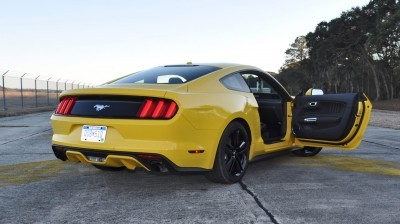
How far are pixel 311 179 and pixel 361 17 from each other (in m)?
41.1

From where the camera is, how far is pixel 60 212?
372 centimetres

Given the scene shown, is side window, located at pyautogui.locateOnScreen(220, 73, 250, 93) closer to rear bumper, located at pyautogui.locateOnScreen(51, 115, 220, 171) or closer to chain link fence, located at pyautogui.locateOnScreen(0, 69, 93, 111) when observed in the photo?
rear bumper, located at pyautogui.locateOnScreen(51, 115, 220, 171)

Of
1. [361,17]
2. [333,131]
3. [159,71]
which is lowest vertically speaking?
[333,131]

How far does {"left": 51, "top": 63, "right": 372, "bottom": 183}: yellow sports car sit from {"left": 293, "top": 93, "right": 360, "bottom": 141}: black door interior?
1cm

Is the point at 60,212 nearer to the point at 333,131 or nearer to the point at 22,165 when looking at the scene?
the point at 22,165

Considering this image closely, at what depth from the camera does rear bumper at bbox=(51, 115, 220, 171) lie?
13.1 feet

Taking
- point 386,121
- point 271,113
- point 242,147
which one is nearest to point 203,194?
point 242,147

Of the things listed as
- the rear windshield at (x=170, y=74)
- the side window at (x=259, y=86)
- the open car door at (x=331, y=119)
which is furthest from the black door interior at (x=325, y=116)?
the rear windshield at (x=170, y=74)

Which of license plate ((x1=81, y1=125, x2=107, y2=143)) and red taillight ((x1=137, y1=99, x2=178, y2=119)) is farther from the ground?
red taillight ((x1=137, y1=99, x2=178, y2=119))

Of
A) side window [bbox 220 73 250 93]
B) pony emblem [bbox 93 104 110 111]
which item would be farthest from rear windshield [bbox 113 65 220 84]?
pony emblem [bbox 93 104 110 111]

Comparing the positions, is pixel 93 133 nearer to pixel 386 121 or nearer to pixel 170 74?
pixel 170 74

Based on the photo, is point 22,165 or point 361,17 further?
point 361,17

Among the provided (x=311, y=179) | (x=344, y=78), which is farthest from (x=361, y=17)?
(x=311, y=179)

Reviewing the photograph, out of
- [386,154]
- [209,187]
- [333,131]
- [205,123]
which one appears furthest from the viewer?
[386,154]
